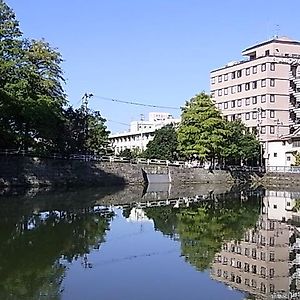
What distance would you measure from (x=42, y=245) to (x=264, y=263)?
5813mm

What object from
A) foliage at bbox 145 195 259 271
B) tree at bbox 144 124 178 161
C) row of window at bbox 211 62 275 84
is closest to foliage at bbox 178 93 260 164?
row of window at bbox 211 62 275 84

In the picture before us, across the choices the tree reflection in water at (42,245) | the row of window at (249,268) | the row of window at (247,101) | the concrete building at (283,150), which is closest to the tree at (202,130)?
the concrete building at (283,150)

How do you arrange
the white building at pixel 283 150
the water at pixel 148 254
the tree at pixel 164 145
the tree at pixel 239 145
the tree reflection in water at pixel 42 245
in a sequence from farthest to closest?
the tree at pixel 164 145, the white building at pixel 283 150, the tree at pixel 239 145, the tree reflection in water at pixel 42 245, the water at pixel 148 254

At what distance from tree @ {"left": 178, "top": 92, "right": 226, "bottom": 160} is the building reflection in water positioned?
30.1m

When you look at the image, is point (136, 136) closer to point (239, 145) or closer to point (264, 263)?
point (239, 145)

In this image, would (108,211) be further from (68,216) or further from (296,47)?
(296,47)

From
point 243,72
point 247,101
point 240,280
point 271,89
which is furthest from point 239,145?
point 240,280

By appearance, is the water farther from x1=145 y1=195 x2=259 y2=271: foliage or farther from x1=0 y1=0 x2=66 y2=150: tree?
x1=0 y1=0 x2=66 y2=150: tree

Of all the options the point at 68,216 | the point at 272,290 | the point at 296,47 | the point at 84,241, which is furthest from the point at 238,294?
the point at 296,47

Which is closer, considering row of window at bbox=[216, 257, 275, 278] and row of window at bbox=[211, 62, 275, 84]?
row of window at bbox=[216, 257, 275, 278]

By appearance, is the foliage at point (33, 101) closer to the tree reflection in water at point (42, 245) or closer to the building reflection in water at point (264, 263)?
the tree reflection in water at point (42, 245)

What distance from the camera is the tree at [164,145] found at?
64.2m

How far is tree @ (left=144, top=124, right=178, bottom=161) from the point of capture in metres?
64.2

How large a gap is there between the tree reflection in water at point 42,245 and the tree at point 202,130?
2609cm
